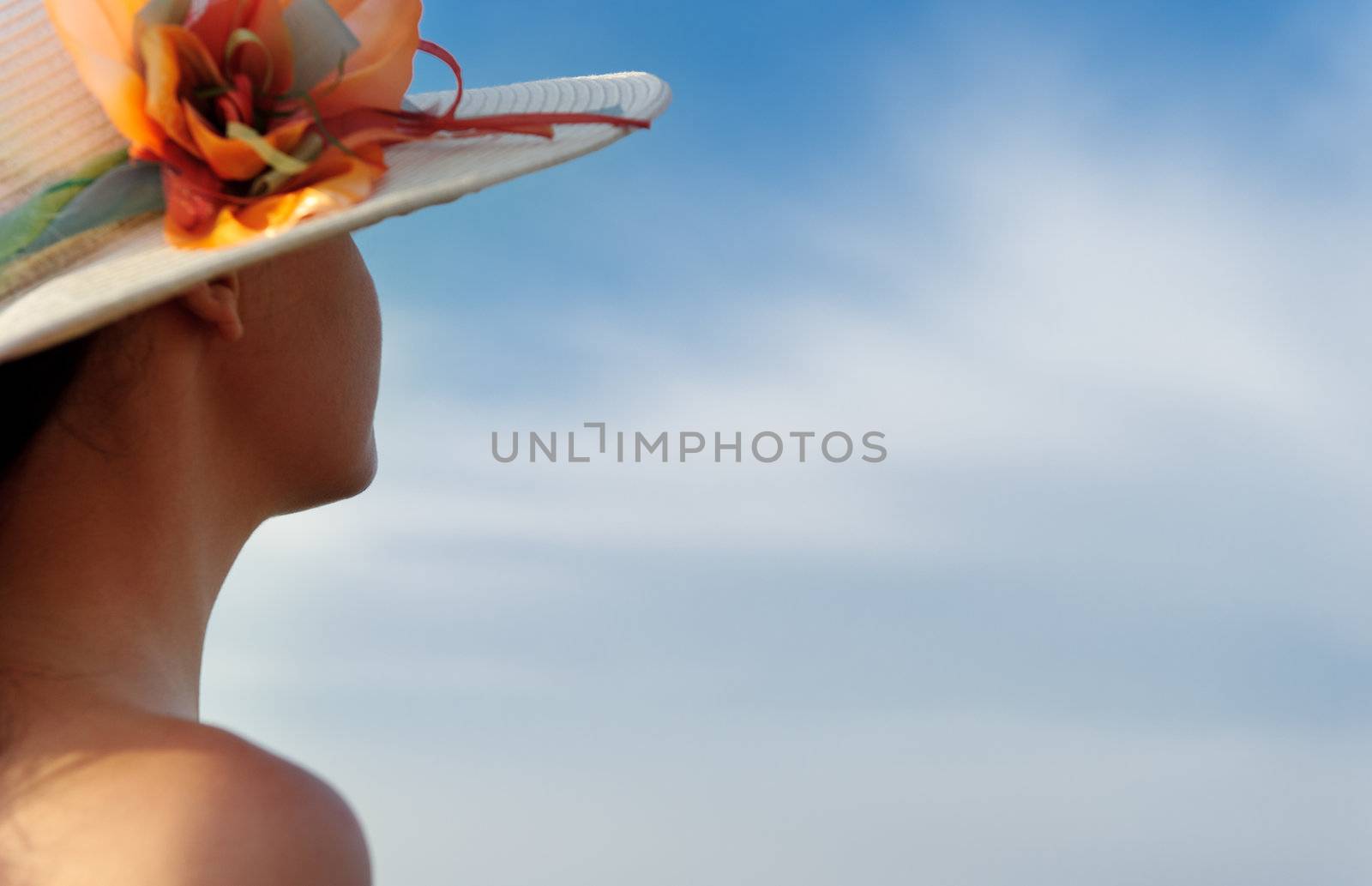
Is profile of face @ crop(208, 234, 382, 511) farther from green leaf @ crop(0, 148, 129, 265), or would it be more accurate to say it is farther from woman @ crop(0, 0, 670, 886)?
green leaf @ crop(0, 148, 129, 265)

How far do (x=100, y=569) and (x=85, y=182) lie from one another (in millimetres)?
329

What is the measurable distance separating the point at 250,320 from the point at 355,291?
0.14 metres

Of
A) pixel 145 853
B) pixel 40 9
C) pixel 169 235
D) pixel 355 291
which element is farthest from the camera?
pixel 355 291

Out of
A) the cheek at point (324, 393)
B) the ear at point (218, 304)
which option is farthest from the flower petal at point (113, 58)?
the cheek at point (324, 393)

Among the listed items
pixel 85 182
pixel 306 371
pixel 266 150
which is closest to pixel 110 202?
pixel 85 182

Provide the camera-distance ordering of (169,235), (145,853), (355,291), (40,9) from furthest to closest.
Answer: (355,291)
(40,9)
(169,235)
(145,853)

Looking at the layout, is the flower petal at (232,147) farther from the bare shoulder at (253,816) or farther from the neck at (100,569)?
the bare shoulder at (253,816)

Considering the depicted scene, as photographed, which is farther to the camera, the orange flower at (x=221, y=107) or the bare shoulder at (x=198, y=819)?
the orange flower at (x=221, y=107)

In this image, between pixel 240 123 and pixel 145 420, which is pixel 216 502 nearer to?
pixel 145 420

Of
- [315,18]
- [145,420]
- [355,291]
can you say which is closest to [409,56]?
[315,18]

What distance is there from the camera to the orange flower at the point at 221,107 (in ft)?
3.83

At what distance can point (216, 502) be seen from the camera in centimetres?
135

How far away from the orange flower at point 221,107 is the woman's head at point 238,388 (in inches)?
3.6

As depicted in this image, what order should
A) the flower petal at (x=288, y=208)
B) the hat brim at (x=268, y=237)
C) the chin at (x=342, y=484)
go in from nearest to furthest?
the hat brim at (x=268, y=237)
the flower petal at (x=288, y=208)
the chin at (x=342, y=484)
